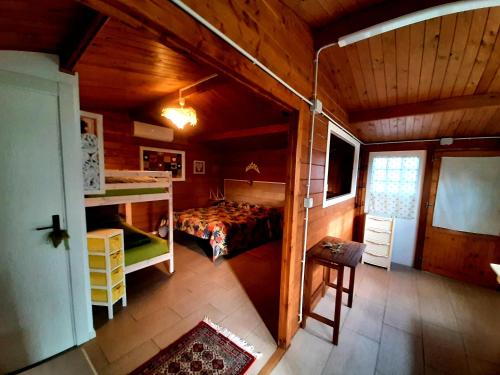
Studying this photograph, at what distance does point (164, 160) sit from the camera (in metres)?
4.31

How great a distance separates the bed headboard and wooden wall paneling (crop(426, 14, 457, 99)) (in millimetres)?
3046

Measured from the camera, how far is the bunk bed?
7.13 ft

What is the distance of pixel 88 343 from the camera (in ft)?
5.57

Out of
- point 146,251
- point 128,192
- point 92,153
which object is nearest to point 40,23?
point 92,153

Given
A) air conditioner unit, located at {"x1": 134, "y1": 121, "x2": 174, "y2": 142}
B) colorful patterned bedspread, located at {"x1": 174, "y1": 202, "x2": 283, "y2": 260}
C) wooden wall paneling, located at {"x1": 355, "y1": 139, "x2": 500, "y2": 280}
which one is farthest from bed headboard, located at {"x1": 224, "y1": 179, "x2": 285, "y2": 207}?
air conditioner unit, located at {"x1": 134, "y1": 121, "x2": 174, "y2": 142}

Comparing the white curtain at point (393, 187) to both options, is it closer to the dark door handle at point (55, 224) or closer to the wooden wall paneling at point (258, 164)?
the wooden wall paneling at point (258, 164)

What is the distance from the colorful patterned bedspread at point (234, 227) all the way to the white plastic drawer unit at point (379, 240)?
1838 millimetres

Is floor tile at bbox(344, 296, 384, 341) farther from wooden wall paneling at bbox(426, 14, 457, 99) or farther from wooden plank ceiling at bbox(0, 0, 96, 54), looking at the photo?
wooden plank ceiling at bbox(0, 0, 96, 54)

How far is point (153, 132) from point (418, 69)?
4153 millimetres

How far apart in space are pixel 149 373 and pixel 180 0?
230 centimetres

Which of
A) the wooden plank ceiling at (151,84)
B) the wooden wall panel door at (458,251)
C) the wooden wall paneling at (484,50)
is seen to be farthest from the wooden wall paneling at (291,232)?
A: the wooden wall panel door at (458,251)

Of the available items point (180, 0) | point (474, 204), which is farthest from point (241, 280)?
point (474, 204)

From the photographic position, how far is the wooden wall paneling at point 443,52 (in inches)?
54.6

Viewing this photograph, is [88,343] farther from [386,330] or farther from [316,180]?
[386,330]
